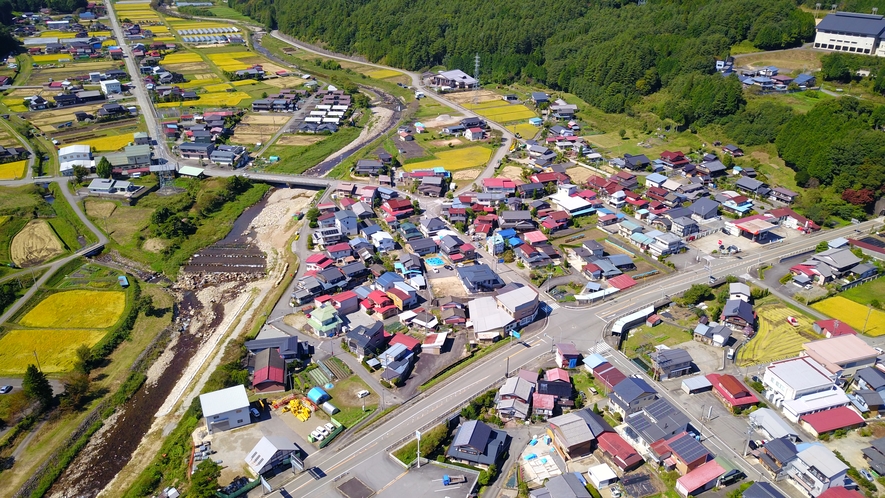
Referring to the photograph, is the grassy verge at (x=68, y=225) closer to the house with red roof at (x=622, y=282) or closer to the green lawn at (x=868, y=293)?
the house with red roof at (x=622, y=282)

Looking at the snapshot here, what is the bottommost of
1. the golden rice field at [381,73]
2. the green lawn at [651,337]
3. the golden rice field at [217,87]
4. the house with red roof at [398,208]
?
the green lawn at [651,337]

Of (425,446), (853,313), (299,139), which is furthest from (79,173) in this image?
(853,313)

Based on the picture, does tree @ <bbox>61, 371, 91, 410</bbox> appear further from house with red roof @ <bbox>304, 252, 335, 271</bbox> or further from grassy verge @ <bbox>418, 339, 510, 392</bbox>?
grassy verge @ <bbox>418, 339, 510, 392</bbox>

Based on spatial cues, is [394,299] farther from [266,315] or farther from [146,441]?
[146,441]

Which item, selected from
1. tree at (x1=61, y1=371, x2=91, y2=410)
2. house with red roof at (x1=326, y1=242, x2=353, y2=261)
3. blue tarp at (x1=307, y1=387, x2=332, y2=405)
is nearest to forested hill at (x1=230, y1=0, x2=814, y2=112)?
house with red roof at (x1=326, y1=242, x2=353, y2=261)

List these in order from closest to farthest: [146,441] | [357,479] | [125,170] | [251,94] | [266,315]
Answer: [357,479] < [146,441] < [266,315] < [125,170] < [251,94]

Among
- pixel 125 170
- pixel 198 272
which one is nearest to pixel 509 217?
pixel 198 272

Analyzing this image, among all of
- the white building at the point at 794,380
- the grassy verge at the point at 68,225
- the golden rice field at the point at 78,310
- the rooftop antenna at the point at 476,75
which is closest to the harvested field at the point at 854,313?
the white building at the point at 794,380
